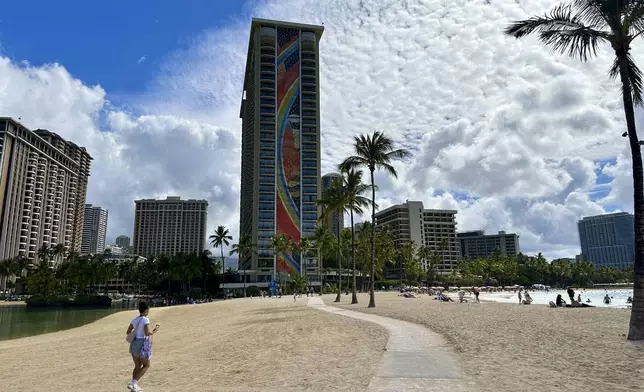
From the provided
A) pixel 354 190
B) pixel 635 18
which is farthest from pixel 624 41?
pixel 354 190

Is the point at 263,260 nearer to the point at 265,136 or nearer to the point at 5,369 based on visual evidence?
the point at 265,136

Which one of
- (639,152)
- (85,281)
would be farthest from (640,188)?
(85,281)

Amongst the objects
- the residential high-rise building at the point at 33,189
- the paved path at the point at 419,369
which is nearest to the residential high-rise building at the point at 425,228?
the residential high-rise building at the point at 33,189

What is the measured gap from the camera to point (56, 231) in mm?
133000

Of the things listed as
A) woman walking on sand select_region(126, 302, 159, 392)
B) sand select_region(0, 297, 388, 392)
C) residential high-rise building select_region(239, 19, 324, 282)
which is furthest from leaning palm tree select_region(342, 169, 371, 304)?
residential high-rise building select_region(239, 19, 324, 282)

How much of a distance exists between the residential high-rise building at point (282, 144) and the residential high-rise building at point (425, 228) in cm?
5022

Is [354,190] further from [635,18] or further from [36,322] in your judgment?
[36,322]

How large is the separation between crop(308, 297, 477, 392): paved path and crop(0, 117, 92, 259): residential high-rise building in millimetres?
127828

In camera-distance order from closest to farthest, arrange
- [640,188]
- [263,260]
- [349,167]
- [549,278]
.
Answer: [640,188] < [349,167] < [263,260] < [549,278]

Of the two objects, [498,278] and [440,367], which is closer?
[440,367]

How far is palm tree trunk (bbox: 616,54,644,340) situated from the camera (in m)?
11.9

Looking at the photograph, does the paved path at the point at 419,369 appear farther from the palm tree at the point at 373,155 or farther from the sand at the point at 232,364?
the palm tree at the point at 373,155

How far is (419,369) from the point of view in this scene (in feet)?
28.3

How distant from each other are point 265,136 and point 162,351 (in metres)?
111
